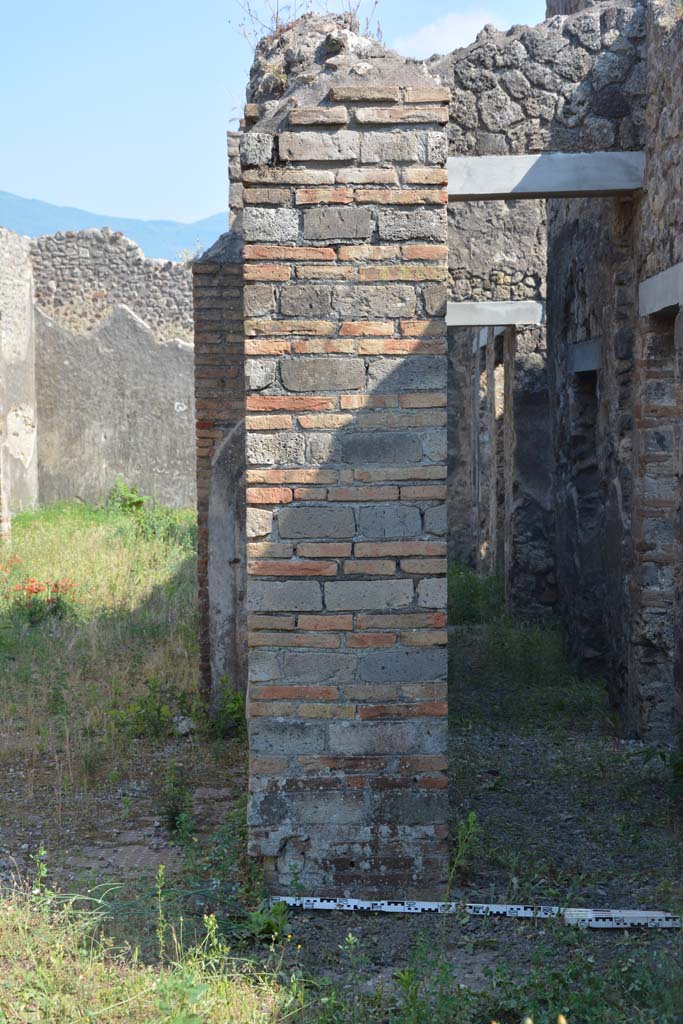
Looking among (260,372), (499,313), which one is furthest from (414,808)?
(499,313)

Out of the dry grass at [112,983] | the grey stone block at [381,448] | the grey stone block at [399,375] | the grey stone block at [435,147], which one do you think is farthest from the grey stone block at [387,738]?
the grey stone block at [435,147]

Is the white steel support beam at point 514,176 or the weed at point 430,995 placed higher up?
the white steel support beam at point 514,176

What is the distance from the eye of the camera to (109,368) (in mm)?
16656

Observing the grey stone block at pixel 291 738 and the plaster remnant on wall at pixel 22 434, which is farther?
the plaster remnant on wall at pixel 22 434

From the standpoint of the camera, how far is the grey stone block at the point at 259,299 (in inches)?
155

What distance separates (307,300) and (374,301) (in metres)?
0.25

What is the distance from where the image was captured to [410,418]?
13.0ft

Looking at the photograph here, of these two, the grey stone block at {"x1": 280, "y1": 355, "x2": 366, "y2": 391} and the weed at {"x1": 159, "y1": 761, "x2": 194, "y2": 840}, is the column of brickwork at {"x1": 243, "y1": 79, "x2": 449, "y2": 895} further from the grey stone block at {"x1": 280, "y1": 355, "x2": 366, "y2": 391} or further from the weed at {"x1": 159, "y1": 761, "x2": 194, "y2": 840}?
the weed at {"x1": 159, "y1": 761, "x2": 194, "y2": 840}

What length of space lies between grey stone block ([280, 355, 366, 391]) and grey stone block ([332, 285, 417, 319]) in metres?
0.18

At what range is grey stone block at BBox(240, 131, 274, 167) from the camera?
12.8ft

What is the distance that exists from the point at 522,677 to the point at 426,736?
3.96m

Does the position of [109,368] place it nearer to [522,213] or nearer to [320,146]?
[522,213]

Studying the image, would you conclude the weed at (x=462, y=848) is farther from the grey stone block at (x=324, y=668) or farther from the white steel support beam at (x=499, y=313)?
the white steel support beam at (x=499, y=313)

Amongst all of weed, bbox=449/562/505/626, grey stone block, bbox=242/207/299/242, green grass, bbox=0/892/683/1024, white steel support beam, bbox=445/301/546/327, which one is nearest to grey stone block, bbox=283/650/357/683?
green grass, bbox=0/892/683/1024
